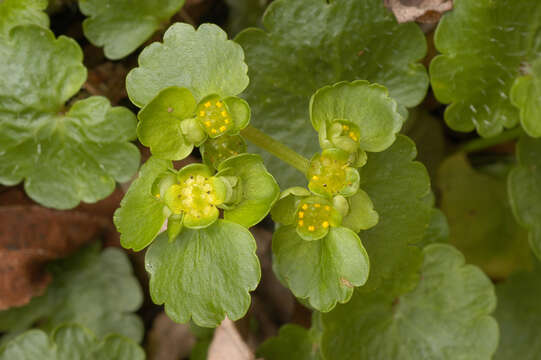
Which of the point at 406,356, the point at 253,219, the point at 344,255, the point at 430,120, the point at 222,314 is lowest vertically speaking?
the point at 406,356

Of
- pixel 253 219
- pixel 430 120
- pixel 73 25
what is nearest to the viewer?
pixel 253 219

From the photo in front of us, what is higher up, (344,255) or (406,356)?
(344,255)

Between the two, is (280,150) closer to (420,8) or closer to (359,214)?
(359,214)

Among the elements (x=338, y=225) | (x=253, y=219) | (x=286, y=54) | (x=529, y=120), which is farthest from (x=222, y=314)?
(x=529, y=120)

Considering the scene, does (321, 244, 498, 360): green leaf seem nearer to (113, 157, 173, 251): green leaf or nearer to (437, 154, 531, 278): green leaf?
(437, 154, 531, 278): green leaf

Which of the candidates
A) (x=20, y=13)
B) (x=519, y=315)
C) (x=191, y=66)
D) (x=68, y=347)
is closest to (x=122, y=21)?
(x=20, y=13)

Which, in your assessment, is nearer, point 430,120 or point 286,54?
point 286,54

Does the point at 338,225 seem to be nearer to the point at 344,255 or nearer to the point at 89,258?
the point at 344,255

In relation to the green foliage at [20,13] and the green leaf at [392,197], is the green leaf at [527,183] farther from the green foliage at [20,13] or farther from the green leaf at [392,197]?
the green foliage at [20,13]

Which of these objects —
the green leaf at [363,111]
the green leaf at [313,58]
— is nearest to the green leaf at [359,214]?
the green leaf at [363,111]
